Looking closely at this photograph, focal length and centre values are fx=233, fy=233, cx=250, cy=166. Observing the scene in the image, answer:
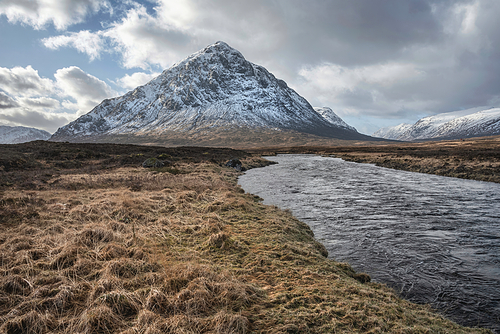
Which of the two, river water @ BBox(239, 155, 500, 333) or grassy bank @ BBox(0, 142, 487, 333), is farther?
river water @ BBox(239, 155, 500, 333)

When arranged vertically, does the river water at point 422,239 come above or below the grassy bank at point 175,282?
below

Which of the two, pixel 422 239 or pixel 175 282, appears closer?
pixel 175 282

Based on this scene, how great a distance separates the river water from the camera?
6.67 m

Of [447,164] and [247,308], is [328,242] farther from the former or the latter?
[447,164]

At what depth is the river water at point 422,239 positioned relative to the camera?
21.9 ft

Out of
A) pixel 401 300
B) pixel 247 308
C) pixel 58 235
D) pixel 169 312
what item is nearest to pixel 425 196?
pixel 401 300

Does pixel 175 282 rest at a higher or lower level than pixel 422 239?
higher

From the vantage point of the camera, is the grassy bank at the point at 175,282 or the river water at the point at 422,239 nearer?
the grassy bank at the point at 175,282

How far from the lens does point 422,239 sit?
1047cm

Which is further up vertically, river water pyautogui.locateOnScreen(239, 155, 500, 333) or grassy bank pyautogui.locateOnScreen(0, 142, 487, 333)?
grassy bank pyautogui.locateOnScreen(0, 142, 487, 333)

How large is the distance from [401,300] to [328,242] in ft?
14.1

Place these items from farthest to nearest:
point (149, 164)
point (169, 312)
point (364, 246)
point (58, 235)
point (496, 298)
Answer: point (149, 164), point (364, 246), point (58, 235), point (496, 298), point (169, 312)

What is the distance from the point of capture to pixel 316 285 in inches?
235

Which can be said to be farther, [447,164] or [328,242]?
[447,164]
